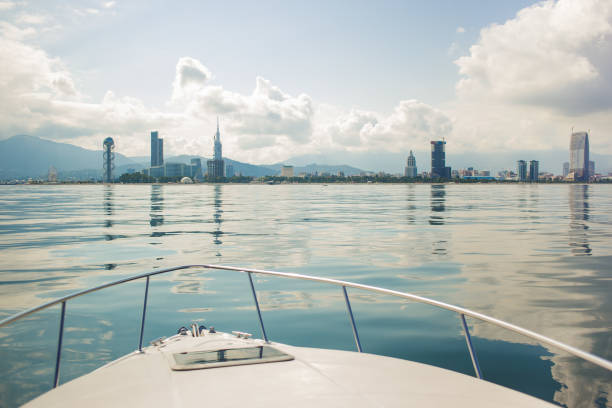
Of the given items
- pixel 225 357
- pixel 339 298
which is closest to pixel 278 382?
pixel 225 357

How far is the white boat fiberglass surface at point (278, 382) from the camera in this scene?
12.9 feet

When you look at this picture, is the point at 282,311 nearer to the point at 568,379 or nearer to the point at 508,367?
the point at 508,367

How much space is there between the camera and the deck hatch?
15.2ft

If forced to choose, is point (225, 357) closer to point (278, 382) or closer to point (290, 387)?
point (278, 382)

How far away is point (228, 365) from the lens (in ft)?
15.1

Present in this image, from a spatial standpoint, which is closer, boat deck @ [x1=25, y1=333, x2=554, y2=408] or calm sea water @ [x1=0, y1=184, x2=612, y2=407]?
boat deck @ [x1=25, y1=333, x2=554, y2=408]

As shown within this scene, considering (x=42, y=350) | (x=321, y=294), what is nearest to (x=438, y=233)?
(x=321, y=294)

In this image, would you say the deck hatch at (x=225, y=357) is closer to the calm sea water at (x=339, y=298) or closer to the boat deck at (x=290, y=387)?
the boat deck at (x=290, y=387)

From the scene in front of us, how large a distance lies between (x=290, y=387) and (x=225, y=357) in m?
1.00

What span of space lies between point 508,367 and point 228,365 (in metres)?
6.85

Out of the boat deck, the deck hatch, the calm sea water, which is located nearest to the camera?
the boat deck

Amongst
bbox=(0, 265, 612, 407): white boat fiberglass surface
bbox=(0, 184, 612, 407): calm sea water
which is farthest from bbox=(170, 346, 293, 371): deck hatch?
bbox=(0, 184, 612, 407): calm sea water

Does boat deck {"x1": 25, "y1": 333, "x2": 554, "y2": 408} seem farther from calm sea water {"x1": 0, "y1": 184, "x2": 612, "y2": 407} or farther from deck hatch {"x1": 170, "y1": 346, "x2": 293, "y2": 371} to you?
calm sea water {"x1": 0, "y1": 184, "x2": 612, "y2": 407}

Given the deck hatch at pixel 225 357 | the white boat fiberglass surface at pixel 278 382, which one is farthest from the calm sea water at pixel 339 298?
the deck hatch at pixel 225 357
